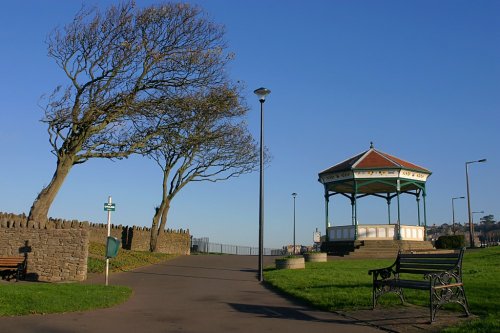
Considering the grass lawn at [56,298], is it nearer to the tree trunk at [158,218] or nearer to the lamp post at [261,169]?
the lamp post at [261,169]

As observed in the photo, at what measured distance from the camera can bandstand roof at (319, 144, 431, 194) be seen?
108 feet

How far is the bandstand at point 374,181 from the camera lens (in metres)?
32.6

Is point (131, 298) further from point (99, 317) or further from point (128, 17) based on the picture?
point (128, 17)

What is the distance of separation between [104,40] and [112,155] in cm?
574

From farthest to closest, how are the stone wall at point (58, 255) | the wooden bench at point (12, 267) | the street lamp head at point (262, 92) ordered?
the street lamp head at point (262, 92) → the stone wall at point (58, 255) → the wooden bench at point (12, 267)

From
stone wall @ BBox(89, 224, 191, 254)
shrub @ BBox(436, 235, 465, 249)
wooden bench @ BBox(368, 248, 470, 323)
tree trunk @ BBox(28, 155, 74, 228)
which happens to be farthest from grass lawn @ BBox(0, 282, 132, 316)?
shrub @ BBox(436, 235, 465, 249)

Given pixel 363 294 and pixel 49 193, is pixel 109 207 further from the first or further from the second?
pixel 49 193

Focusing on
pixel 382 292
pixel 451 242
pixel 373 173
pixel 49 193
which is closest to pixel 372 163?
pixel 373 173

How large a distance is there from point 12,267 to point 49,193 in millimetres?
7692

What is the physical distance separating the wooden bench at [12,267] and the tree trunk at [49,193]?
653 centimetres

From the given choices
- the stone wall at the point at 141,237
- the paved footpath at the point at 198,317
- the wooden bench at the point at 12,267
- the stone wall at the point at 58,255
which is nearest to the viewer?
the paved footpath at the point at 198,317

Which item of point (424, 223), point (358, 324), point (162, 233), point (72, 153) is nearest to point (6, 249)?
point (72, 153)

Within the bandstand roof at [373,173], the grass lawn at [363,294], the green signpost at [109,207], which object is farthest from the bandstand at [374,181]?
the green signpost at [109,207]

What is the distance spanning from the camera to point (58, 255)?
17.2 meters
